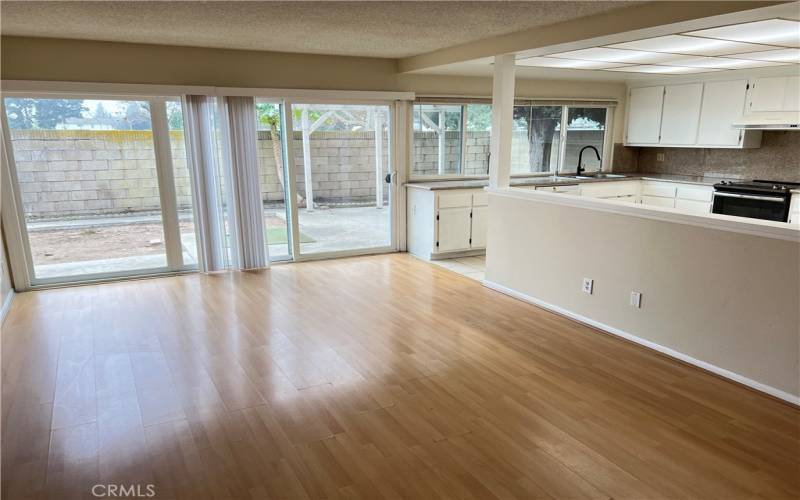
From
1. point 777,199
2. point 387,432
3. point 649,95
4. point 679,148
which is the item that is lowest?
point 387,432

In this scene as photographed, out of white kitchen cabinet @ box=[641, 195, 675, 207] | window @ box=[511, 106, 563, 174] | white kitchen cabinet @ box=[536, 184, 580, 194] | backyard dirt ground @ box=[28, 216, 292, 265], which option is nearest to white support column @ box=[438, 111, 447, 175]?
window @ box=[511, 106, 563, 174]

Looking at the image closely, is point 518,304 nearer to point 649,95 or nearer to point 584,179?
point 584,179

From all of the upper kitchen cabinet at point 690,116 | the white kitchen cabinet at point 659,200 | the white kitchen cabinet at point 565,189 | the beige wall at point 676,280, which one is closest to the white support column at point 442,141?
the white kitchen cabinet at point 565,189

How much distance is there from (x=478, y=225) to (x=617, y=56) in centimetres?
244

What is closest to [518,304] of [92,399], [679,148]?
[92,399]

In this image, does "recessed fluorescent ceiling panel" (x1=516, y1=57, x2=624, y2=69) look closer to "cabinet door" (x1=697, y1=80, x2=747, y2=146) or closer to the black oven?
"cabinet door" (x1=697, y1=80, x2=747, y2=146)

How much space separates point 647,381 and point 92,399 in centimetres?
331

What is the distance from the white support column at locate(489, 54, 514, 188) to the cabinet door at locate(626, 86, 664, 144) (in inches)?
123

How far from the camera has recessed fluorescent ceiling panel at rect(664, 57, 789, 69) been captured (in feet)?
15.1

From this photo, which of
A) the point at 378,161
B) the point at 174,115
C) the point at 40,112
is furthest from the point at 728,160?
the point at 40,112

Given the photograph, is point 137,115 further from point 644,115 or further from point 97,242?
point 644,115

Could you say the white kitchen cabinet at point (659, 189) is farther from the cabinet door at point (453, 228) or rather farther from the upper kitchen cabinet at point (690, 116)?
the cabinet door at point (453, 228)

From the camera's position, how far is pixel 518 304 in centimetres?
452

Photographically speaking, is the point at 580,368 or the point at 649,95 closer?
the point at 580,368
